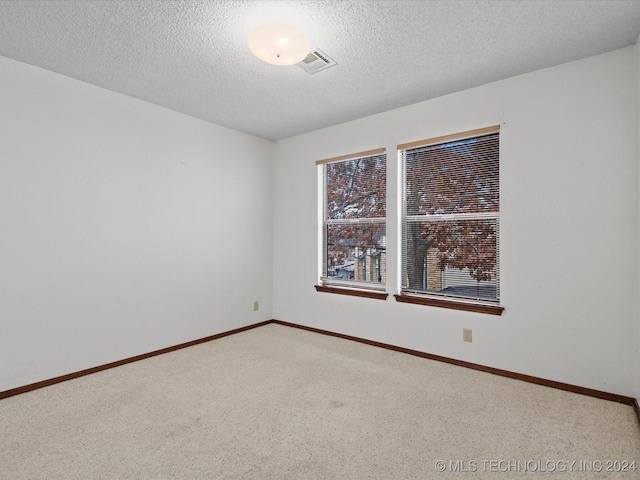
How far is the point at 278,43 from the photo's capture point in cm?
199

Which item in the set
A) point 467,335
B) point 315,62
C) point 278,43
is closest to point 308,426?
point 467,335

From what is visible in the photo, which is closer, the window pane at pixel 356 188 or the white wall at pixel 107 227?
the white wall at pixel 107 227

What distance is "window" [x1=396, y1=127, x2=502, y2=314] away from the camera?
300 centimetres

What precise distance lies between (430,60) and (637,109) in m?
1.44

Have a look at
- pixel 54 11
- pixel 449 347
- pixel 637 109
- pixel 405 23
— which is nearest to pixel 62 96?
pixel 54 11

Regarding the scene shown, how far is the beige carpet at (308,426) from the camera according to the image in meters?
1.72

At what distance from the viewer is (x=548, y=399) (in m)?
2.44

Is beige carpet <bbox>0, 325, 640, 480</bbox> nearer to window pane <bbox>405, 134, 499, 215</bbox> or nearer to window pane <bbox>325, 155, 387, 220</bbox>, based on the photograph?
window pane <bbox>405, 134, 499, 215</bbox>

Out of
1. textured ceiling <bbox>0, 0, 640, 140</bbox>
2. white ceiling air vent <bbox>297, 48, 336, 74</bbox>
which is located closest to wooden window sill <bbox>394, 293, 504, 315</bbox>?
textured ceiling <bbox>0, 0, 640, 140</bbox>

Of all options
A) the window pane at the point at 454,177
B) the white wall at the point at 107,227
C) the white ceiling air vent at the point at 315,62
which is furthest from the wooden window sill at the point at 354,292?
the white ceiling air vent at the point at 315,62

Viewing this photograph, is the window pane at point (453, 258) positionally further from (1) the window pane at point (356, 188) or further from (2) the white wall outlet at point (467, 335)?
(1) the window pane at point (356, 188)

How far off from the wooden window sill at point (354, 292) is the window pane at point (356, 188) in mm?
847

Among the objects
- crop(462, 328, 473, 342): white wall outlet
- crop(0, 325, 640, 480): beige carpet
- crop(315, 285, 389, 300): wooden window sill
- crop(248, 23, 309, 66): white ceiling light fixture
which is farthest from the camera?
crop(315, 285, 389, 300): wooden window sill

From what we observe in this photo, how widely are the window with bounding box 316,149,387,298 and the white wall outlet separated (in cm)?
94
